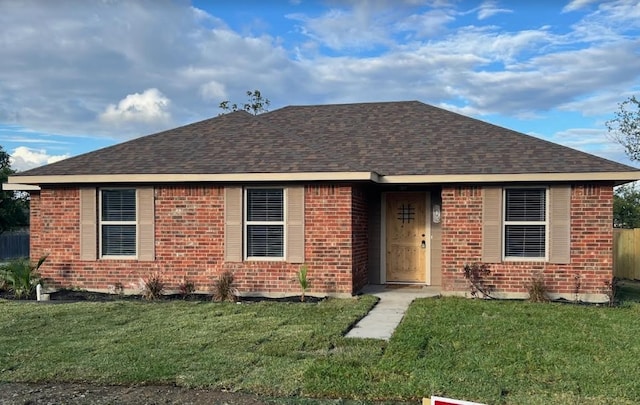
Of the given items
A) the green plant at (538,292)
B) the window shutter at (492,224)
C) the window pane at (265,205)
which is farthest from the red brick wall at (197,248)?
the green plant at (538,292)

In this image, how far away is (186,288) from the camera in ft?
37.9

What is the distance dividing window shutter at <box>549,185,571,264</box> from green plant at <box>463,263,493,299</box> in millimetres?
1336

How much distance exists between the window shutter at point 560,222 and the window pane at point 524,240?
224mm

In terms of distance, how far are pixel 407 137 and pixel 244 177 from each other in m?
4.29

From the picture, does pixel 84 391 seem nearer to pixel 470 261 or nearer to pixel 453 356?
pixel 453 356

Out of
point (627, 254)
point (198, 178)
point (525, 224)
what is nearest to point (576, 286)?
point (525, 224)

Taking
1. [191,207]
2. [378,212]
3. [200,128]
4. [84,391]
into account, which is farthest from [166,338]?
[200,128]

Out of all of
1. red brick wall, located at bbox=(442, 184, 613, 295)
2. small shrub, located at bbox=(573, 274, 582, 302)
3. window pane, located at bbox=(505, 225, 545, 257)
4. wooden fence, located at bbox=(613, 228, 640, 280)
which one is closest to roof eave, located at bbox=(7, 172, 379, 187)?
red brick wall, located at bbox=(442, 184, 613, 295)

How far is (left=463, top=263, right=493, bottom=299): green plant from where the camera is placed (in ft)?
36.8

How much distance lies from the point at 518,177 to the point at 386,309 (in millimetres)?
3609

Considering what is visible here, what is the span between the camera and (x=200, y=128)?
14219 mm

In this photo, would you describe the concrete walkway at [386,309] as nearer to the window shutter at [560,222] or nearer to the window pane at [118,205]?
the window shutter at [560,222]

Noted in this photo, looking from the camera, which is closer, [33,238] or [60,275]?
[60,275]

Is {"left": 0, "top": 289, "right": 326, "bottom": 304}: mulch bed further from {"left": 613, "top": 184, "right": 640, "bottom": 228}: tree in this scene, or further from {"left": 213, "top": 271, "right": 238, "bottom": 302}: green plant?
{"left": 613, "top": 184, "right": 640, "bottom": 228}: tree
